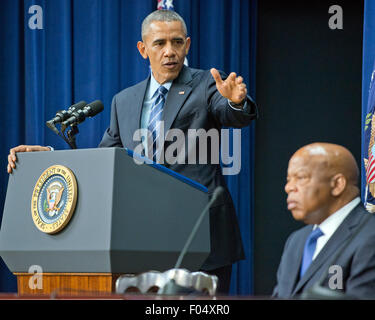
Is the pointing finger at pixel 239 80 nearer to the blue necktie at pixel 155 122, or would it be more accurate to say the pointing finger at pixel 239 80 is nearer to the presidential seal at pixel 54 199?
the blue necktie at pixel 155 122

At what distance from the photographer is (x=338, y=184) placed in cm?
213

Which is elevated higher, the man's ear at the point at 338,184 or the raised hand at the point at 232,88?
the raised hand at the point at 232,88

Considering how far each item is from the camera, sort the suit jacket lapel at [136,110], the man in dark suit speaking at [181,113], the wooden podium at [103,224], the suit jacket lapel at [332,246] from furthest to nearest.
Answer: the suit jacket lapel at [136,110], the man in dark suit speaking at [181,113], the wooden podium at [103,224], the suit jacket lapel at [332,246]

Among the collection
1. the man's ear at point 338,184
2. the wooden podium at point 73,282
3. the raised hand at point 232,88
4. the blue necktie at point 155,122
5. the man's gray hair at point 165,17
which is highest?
the man's gray hair at point 165,17

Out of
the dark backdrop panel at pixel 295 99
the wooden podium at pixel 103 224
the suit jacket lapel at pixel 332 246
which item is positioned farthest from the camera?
the dark backdrop panel at pixel 295 99

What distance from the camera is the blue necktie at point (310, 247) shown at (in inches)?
83.9

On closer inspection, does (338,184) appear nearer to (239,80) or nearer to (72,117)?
(239,80)

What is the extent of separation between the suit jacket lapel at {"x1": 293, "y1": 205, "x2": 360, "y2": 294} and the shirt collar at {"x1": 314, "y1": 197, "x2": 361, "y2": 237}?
2 cm

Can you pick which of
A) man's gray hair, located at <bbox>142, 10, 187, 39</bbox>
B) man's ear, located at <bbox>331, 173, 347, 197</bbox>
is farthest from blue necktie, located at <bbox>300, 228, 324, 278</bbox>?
man's gray hair, located at <bbox>142, 10, 187, 39</bbox>

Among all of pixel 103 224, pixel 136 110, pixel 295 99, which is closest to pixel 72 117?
pixel 136 110

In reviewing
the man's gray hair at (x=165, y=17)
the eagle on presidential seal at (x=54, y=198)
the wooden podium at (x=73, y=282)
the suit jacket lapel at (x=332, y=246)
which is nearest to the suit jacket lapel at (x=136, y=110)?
the man's gray hair at (x=165, y=17)

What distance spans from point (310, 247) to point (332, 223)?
0.10 m

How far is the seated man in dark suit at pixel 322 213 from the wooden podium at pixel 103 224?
0.74m
